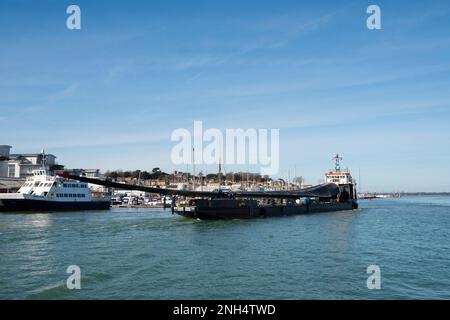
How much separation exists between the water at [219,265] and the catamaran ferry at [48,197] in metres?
46.9

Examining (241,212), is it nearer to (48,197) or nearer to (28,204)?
(28,204)

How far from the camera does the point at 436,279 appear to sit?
2275 cm

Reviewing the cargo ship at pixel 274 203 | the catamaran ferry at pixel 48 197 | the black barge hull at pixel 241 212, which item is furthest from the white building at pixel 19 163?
the black barge hull at pixel 241 212

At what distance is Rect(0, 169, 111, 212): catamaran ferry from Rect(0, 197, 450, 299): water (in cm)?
4685

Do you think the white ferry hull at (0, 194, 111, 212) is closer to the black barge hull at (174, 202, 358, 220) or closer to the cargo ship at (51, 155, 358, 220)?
the cargo ship at (51, 155, 358, 220)

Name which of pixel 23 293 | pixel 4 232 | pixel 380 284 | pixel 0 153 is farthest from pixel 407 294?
pixel 0 153

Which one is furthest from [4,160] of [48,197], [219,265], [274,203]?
[219,265]

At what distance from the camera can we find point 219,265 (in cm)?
2577

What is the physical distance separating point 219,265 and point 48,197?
73.8m

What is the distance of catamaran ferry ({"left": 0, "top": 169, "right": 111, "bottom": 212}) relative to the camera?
83.9 meters

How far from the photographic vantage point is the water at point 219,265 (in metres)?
19.4

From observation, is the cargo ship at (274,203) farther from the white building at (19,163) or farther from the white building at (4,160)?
the white building at (4,160)

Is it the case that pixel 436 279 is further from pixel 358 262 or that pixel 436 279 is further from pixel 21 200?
pixel 21 200
